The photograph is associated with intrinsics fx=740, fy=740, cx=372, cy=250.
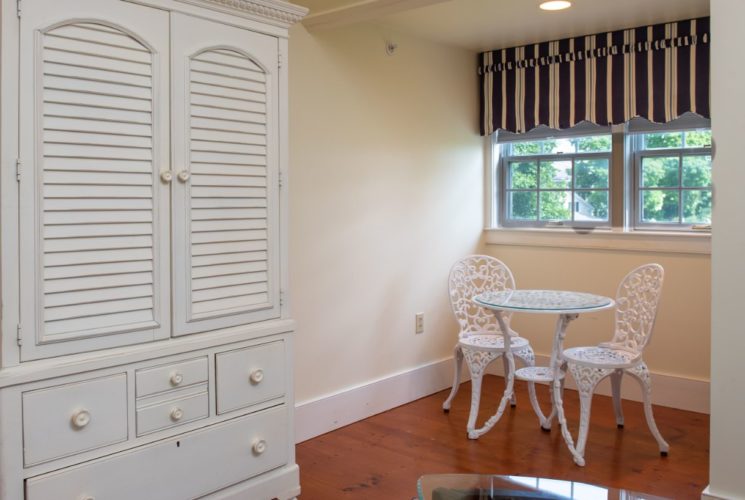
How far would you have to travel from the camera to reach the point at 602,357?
137 inches

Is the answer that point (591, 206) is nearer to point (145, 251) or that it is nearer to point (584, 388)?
point (584, 388)

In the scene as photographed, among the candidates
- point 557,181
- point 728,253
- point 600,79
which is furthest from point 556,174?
point 728,253

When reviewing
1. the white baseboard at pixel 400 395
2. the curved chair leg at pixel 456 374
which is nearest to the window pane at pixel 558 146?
the white baseboard at pixel 400 395

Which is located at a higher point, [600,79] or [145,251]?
[600,79]

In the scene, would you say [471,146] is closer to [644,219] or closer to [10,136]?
[644,219]

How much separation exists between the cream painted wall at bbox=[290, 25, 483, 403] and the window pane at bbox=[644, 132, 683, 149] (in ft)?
3.52

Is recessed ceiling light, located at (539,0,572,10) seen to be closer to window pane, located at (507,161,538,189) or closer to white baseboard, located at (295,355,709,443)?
window pane, located at (507,161,538,189)

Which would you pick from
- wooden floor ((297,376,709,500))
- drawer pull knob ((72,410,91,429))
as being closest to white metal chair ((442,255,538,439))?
wooden floor ((297,376,709,500))

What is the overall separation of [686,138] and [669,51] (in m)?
0.50

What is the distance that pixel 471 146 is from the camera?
4812mm

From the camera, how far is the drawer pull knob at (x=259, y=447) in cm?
272

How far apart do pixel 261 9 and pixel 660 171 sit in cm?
263

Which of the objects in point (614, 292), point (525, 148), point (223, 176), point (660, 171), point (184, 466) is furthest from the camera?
point (525, 148)

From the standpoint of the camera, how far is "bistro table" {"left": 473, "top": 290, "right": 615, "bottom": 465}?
3.44m
